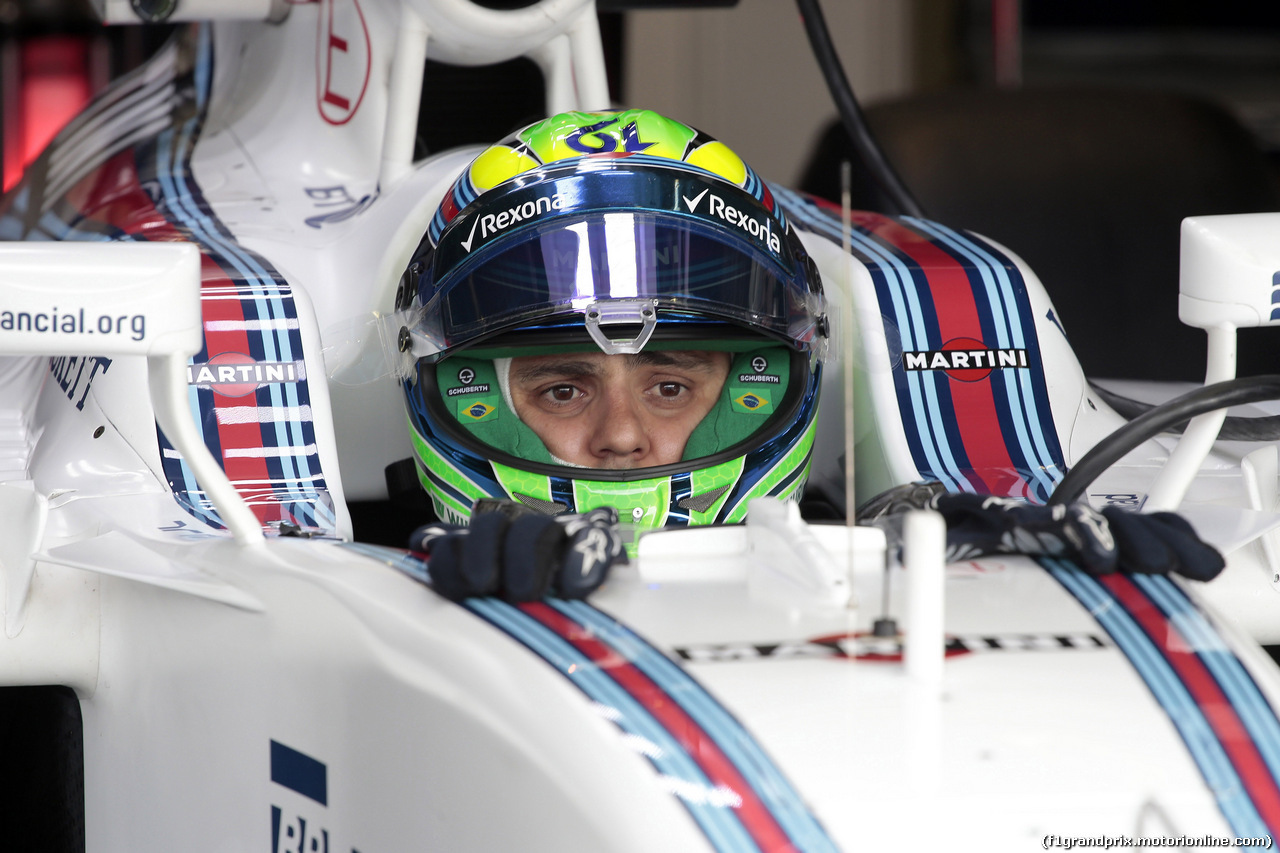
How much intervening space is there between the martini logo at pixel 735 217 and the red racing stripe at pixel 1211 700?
2.04 feet

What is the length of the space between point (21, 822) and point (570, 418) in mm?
773

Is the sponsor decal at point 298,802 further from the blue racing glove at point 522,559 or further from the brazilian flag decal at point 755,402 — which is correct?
the brazilian flag decal at point 755,402

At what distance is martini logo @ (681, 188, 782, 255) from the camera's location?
162cm

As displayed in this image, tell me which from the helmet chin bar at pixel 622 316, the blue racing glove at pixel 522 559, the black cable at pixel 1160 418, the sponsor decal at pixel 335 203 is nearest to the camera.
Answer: the blue racing glove at pixel 522 559

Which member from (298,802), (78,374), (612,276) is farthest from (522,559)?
(78,374)

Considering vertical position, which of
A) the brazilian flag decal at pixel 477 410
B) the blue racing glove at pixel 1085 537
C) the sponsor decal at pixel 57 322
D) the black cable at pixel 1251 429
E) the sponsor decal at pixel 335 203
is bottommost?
the blue racing glove at pixel 1085 537

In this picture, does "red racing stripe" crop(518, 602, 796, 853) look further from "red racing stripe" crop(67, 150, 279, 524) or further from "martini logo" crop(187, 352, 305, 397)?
"martini logo" crop(187, 352, 305, 397)

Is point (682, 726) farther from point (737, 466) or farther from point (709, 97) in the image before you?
point (709, 97)

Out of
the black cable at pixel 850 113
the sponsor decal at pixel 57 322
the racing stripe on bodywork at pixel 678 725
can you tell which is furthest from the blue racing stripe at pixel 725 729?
the black cable at pixel 850 113

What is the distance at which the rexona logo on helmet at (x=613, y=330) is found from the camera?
1572mm

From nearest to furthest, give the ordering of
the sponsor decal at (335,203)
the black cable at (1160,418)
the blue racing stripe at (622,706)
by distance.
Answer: the blue racing stripe at (622,706) → the black cable at (1160,418) → the sponsor decal at (335,203)

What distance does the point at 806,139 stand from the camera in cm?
590

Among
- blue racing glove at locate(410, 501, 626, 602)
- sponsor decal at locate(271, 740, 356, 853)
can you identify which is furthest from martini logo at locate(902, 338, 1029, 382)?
sponsor decal at locate(271, 740, 356, 853)

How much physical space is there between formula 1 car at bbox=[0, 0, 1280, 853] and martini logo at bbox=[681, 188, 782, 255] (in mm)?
246
